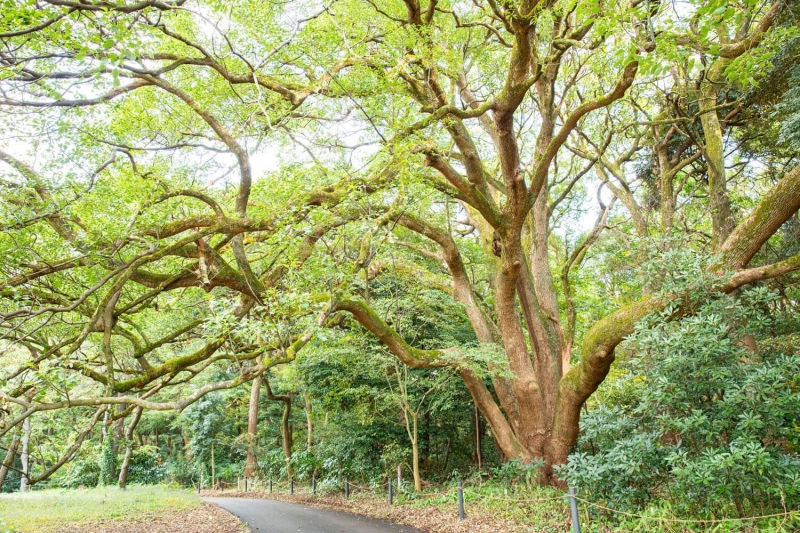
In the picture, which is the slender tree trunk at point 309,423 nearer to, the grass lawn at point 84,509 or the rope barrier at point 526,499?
the rope barrier at point 526,499

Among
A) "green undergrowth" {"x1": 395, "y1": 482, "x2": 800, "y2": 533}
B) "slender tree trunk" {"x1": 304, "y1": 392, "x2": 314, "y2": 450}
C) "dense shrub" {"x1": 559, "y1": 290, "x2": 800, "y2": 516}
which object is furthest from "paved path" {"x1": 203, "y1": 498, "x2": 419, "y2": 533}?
"dense shrub" {"x1": 559, "y1": 290, "x2": 800, "y2": 516}

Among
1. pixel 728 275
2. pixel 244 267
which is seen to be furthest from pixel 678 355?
pixel 244 267

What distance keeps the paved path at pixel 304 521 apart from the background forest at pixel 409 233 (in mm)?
2418

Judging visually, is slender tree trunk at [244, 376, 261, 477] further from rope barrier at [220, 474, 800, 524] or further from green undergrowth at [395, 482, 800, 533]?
green undergrowth at [395, 482, 800, 533]

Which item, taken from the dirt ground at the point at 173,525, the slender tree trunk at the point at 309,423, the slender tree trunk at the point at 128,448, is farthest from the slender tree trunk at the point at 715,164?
the slender tree trunk at the point at 309,423

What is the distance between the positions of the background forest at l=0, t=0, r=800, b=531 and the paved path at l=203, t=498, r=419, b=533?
95.2 inches

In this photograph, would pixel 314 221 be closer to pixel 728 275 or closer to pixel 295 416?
pixel 728 275

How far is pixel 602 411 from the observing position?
6777 mm

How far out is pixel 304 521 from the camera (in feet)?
31.6

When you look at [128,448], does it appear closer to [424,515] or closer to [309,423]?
[309,423]

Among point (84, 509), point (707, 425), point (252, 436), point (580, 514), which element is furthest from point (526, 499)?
point (252, 436)

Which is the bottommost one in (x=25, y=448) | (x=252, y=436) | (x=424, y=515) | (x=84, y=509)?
(x=84, y=509)

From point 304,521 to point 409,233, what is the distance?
671 centimetres

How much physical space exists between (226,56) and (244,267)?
3482mm
